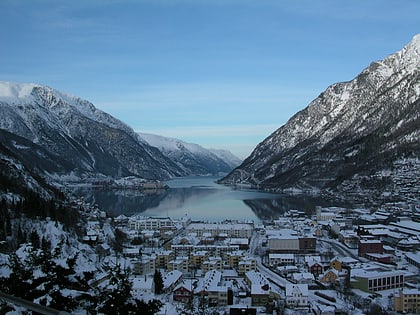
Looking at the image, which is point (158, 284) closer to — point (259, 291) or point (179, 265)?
point (259, 291)

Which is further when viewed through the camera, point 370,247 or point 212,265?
point 370,247

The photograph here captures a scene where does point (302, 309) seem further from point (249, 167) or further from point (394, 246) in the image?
point (249, 167)

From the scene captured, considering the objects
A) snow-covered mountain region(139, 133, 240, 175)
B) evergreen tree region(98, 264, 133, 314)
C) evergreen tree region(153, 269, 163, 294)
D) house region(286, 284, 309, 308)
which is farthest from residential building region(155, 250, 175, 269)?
snow-covered mountain region(139, 133, 240, 175)

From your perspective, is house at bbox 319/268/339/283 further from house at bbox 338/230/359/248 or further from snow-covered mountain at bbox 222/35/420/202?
snow-covered mountain at bbox 222/35/420/202

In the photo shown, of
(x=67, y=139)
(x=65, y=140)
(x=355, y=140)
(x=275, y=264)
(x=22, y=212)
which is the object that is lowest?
(x=275, y=264)

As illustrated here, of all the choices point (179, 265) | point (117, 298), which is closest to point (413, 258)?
point (179, 265)

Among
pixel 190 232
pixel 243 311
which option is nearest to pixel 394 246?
pixel 190 232

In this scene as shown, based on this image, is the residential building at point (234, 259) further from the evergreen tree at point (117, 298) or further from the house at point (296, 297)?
the evergreen tree at point (117, 298)
